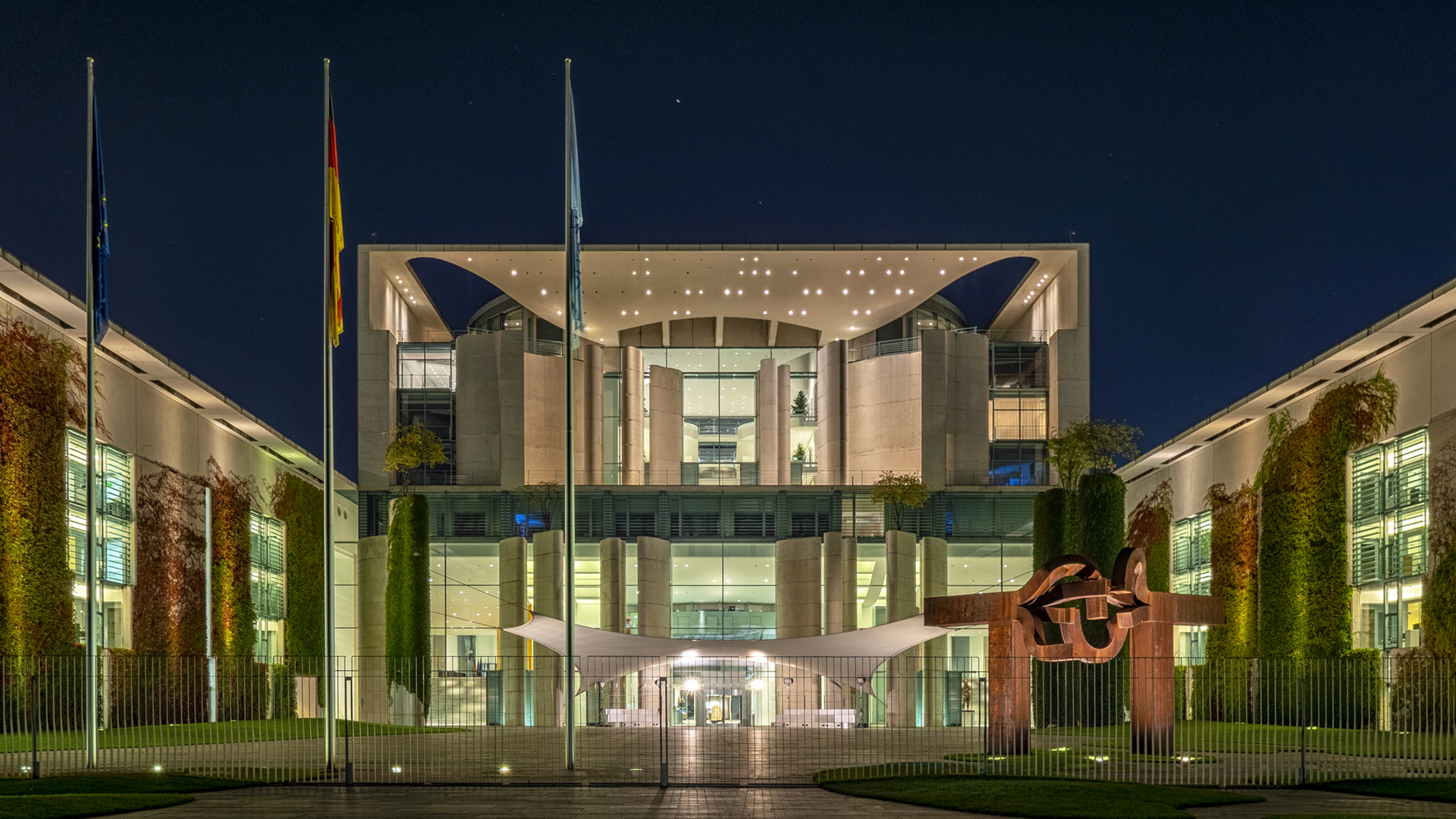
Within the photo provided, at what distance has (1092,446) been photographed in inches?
1784

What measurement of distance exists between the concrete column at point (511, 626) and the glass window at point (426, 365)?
383 inches

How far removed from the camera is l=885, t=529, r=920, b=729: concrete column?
4822cm

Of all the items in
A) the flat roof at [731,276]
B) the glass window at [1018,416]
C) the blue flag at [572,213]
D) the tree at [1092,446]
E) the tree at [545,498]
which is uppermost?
the flat roof at [731,276]

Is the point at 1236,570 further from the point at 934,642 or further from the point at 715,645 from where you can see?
the point at 715,645

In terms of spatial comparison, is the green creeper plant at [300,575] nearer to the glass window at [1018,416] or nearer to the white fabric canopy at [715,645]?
the white fabric canopy at [715,645]

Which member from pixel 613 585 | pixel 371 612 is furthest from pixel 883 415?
pixel 371 612

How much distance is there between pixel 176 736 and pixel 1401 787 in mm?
22589

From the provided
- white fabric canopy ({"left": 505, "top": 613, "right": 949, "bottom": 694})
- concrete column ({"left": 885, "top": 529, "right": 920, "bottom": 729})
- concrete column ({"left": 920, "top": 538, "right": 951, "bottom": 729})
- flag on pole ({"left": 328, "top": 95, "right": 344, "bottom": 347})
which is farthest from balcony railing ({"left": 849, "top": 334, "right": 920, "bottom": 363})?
flag on pole ({"left": 328, "top": 95, "right": 344, "bottom": 347})

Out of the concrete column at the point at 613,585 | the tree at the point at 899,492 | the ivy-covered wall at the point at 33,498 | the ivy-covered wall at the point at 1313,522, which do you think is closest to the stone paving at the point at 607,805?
the ivy-covered wall at the point at 33,498

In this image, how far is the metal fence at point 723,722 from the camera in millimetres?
22016

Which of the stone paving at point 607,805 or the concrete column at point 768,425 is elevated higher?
the concrete column at point 768,425

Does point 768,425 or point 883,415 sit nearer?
point 883,415

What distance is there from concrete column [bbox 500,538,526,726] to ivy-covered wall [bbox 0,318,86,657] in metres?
18.9

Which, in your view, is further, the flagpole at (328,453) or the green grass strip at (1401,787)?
the flagpole at (328,453)
